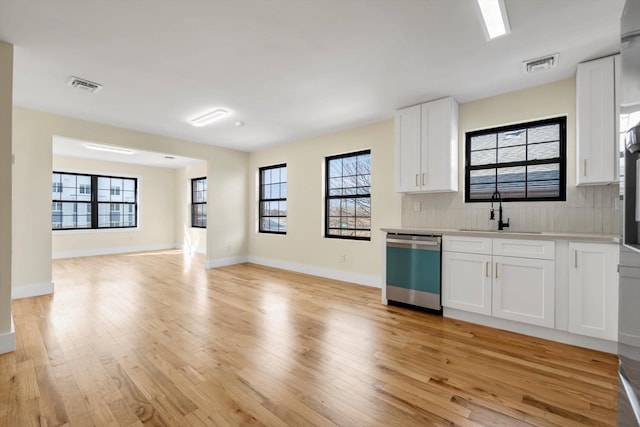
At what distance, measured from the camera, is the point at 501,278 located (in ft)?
9.56

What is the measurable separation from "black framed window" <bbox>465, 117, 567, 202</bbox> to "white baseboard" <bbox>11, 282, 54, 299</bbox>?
5.84 meters

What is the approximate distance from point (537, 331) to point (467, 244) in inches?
38.9

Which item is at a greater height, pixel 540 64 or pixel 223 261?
pixel 540 64

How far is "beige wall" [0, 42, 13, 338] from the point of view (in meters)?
2.42

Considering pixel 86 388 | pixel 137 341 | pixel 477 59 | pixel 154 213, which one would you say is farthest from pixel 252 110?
pixel 154 213

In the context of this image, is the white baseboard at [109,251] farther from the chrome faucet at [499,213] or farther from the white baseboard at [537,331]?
the chrome faucet at [499,213]

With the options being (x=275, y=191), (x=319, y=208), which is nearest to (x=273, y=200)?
(x=275, y=191)

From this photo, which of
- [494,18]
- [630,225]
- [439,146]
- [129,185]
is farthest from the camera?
[129,185]

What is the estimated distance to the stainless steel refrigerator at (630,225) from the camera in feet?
2.73

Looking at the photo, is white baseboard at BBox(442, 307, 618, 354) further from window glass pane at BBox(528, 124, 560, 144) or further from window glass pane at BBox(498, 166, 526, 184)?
window glass pane at BBox(528, 124, 560, 144)

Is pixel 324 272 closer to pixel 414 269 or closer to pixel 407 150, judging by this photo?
pixel 414 269

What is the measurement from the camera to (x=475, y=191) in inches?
144

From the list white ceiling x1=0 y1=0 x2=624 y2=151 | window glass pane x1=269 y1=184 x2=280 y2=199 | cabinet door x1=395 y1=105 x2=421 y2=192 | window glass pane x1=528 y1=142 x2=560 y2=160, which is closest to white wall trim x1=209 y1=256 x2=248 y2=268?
window glass pane x1=269 y1=184 x2=280 y2=199

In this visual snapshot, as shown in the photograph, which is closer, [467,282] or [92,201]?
[467,282]
